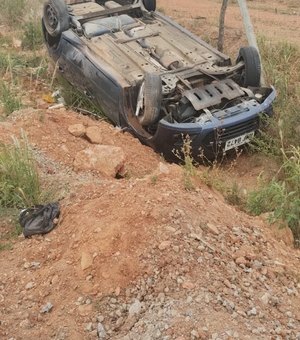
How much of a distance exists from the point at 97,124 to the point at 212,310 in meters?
3.62

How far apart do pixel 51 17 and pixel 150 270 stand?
16.1 ft

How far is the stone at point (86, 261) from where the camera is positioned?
389cm

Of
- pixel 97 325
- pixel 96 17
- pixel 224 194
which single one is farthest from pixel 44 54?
pixel 97 325

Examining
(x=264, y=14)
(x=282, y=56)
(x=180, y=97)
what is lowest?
(x=264, y=14)

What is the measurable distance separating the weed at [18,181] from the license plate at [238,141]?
2159mm

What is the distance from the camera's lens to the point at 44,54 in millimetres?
9188

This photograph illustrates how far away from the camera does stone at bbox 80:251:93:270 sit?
12.8 feet

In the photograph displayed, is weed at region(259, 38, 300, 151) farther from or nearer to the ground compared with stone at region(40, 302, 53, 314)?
nearer to the ground

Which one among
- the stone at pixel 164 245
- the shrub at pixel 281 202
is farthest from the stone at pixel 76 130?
the stone at pixel 164 245

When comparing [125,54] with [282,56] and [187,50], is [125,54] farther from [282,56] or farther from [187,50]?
[282,56]

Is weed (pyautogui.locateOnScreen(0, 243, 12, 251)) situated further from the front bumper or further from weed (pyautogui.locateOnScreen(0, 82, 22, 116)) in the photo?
weed (pyautogui.locateOnScreen(0, 82, 22, 116))

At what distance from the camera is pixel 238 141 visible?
20.1 feet

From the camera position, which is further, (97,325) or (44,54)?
(44,54)

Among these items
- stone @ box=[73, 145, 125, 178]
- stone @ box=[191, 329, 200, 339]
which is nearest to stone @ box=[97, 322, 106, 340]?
stone @ box=[191, 329, 200, 339]
